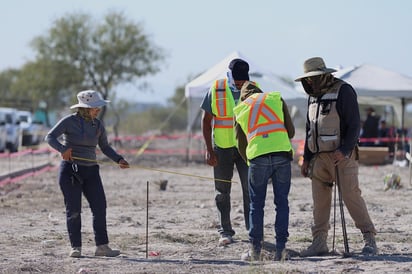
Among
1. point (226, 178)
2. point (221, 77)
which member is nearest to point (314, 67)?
point (226, 178)

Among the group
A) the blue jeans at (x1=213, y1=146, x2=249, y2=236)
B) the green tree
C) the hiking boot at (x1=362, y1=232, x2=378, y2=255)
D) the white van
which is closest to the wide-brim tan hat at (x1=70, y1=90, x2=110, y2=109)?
the blue jeans at (x1=213, y1=146, x2=249, y2=236)

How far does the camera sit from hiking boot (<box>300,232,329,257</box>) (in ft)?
29.8

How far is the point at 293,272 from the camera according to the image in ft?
25.9

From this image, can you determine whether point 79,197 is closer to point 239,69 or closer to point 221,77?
point 239,69

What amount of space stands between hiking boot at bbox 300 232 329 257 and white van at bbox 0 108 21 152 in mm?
26956

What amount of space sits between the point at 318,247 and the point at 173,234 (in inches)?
89.8

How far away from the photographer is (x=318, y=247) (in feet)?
29.9

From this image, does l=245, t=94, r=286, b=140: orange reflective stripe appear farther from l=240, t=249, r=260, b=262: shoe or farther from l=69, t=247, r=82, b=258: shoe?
l=69, t=247, r=82, b=258: shoe

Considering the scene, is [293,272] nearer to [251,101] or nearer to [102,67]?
[251,101]

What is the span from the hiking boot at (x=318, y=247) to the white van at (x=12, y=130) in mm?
26956

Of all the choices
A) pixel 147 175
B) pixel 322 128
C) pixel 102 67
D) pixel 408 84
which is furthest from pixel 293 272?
pixel 102 67

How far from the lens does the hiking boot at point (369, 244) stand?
29.5 feet

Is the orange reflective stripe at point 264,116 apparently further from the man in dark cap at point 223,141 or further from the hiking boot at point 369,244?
the hiking boot at point 369,244

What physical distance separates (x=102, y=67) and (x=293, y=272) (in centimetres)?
3635
